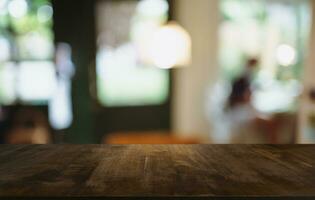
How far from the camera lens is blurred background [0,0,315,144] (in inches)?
178

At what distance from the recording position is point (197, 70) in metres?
4.72

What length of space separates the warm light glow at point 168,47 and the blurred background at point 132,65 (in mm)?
1254

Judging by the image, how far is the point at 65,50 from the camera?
180 inches

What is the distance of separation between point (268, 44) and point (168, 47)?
2.11 meters

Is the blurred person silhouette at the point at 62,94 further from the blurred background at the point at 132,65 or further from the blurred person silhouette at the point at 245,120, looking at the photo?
the blurred person silhouette at the point at 245,120

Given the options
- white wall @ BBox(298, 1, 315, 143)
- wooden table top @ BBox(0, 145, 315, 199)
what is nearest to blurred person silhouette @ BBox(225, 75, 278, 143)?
white wall @ BBox(298, 1, 315, 143)

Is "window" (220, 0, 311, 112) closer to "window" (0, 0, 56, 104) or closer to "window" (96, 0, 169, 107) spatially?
"window" (96, 0, 169, 107)

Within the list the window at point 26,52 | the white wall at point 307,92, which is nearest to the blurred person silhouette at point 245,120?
the white wall at point 307,92

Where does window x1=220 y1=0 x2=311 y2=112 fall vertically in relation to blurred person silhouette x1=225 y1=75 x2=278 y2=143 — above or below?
above

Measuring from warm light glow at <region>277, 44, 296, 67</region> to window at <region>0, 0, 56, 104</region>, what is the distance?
2.88 metres

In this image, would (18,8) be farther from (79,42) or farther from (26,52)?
(79,42)

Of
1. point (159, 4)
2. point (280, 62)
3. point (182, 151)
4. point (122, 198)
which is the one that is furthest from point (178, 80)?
point (122, 198)

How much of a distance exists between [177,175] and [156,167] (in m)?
0.06

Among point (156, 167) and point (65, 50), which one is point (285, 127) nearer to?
point (65, 50)
